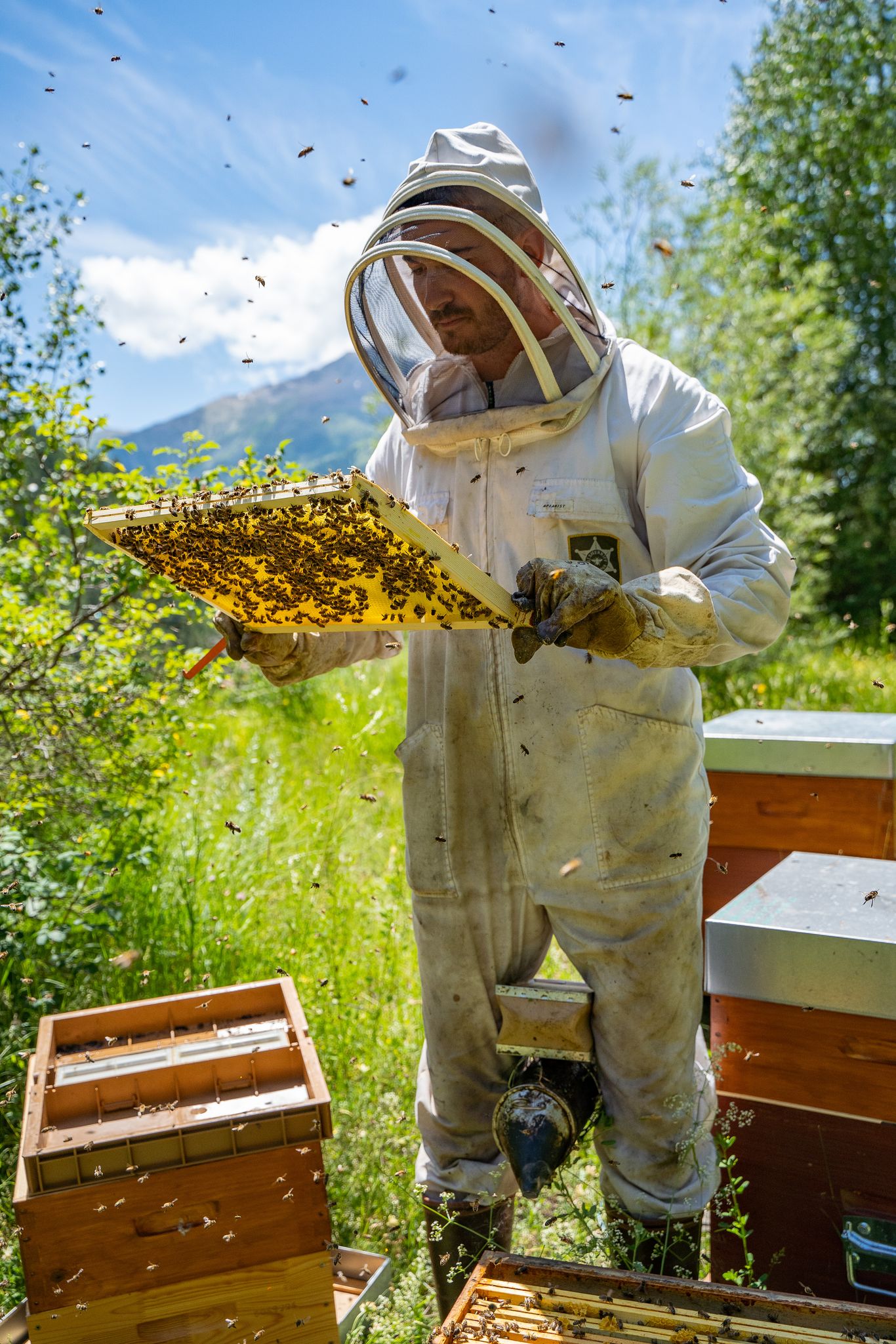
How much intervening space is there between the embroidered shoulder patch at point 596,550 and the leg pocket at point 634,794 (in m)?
0.35

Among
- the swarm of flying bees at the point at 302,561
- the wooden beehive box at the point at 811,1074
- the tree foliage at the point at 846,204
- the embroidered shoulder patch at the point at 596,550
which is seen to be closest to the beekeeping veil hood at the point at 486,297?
the embroidered shoulder patch at the point at 596,550

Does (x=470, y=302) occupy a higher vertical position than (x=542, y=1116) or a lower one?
higher

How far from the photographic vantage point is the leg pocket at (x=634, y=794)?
7.80 feet

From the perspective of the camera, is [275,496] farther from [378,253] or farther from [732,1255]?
[732,1255]

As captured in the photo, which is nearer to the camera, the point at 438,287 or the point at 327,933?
the point at 438,287

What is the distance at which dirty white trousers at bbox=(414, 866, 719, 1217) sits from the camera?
2.42 metres

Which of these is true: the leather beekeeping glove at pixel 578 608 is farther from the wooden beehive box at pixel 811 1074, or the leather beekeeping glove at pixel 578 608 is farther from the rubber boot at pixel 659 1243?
the rubber boot at pixel 659 1243

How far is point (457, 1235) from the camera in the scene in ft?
8.77

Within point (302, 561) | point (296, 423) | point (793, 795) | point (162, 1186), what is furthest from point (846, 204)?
point (162, 1186)

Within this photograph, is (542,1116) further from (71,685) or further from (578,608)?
(71,685)

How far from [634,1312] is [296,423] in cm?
446

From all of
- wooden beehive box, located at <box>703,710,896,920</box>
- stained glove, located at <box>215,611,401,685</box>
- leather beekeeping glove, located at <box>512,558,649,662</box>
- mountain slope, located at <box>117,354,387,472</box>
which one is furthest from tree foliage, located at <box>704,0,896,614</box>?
leather beekeeping glove, located at <box>512,558,649,662</box>

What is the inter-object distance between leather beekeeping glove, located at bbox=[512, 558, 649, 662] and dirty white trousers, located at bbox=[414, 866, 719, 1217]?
0.74 m

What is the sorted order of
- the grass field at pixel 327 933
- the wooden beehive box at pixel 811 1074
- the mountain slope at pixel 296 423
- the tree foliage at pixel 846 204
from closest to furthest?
the wooden beehive box at pixel 811 1074 → the grass field at pixel 327 933 → the mountain slope at pixel 296 423 → the tree foliage at pixel 846 204
